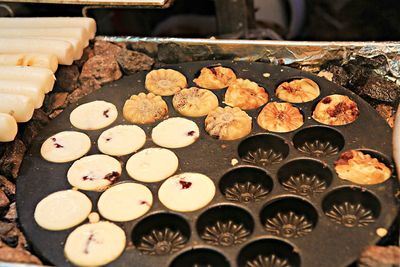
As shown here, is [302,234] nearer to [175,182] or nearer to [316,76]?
[175,182]

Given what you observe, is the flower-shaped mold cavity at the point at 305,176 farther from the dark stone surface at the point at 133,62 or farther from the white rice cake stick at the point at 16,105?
the white rice cake stick at the point at 16,105

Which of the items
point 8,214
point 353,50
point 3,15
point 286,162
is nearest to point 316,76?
point 353,50

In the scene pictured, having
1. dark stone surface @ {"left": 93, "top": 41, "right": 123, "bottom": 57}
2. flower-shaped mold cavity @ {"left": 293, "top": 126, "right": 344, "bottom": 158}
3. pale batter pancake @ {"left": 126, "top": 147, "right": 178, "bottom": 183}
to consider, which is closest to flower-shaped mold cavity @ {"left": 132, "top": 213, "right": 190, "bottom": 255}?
pale batter pancake @ {"left": 126, "top": 147, "right": 178, "bottom": 183}

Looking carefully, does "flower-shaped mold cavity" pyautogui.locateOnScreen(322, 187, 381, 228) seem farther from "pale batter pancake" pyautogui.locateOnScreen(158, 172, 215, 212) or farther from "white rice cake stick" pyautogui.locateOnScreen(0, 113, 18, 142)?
"white rice cake stick" pyautogui.locateOnScreen(0, 113, 18, 142)

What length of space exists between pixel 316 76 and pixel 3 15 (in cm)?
240

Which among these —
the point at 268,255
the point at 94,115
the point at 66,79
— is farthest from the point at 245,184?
the point at 66,79

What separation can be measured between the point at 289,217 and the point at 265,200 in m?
0.21

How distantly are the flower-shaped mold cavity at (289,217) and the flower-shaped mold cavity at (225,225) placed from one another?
4.1 inches

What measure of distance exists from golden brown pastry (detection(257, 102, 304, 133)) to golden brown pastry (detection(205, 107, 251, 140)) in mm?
90

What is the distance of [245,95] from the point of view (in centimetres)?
348

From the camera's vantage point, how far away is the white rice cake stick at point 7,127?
313 centimetres

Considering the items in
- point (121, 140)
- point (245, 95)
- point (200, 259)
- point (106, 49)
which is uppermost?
point (245, 95)

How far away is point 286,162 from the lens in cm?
307

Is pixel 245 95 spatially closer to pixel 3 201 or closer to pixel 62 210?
pixel 62 210
